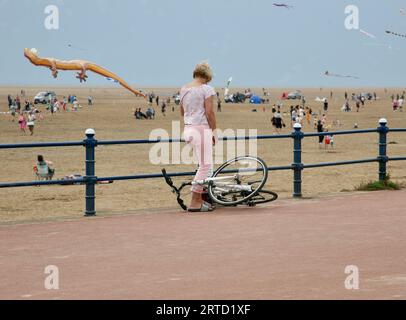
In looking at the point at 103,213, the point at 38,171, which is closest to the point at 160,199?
the point at 38,171

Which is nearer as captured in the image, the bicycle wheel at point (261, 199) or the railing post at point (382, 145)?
the bicycle wheel at point (261, 199)

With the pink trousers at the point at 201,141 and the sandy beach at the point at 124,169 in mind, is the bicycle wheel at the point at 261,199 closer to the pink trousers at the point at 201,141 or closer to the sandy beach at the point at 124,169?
the pink trousers at the point at 201,141

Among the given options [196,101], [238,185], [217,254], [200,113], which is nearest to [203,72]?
[196,101]

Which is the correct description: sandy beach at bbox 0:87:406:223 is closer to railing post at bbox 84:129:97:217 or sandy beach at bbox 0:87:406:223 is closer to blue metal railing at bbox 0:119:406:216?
railing post at bbox 84:129:97:217

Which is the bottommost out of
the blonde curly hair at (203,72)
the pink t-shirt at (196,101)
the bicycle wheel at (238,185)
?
the bicycle wheel at (238,185)

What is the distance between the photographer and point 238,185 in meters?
12.1

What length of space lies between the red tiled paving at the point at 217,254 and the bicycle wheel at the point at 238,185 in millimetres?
181

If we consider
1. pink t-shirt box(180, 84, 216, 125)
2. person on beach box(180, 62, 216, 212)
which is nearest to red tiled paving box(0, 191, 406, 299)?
person on beach box(180, 62, 216, 212)

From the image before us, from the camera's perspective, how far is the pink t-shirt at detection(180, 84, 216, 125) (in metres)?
11.7

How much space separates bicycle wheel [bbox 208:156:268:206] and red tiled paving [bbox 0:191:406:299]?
0.59 ft

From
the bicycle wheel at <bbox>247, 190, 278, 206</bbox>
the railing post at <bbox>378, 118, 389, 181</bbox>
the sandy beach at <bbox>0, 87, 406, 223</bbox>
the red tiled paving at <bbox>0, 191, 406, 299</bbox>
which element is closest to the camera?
the red tiled paving at <bbox>0, 191, 406, 299</bbox>

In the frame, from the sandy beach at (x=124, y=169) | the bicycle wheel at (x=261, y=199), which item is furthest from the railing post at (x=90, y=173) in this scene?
the bicycle wheel at (x=261, y=199)

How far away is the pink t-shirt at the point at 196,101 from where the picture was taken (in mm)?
11742

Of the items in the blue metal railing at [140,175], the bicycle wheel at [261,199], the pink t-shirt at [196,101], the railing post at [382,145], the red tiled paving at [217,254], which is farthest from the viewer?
the railing post at [382,145]
